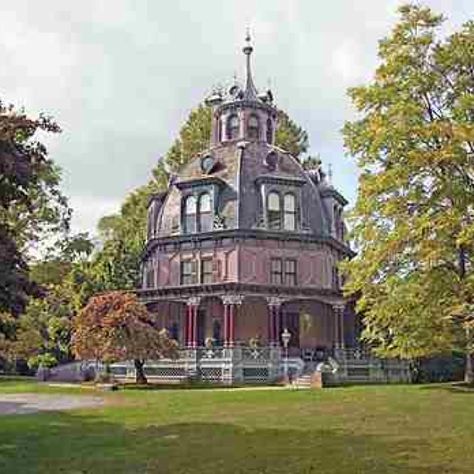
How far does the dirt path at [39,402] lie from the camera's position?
885 inches


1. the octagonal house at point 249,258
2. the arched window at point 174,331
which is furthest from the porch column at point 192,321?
the arched window at point 174,331

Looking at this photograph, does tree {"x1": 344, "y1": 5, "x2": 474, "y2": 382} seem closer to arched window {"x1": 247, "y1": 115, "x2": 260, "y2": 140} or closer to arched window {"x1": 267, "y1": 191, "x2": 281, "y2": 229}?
arched window {"x1": 267, "y1": 191, "x2": 281, "y2": 229}

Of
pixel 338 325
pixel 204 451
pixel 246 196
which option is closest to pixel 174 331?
pixel 246 196

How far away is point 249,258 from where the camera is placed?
41594mm

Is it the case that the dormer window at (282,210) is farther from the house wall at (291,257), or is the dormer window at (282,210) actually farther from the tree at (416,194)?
the tree at (416,194)

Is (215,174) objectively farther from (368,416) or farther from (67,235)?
(368,416)

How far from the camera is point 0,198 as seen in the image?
1512 centimetres

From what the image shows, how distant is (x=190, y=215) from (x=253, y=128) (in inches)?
339

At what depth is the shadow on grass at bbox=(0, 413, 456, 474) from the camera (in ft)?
38.8

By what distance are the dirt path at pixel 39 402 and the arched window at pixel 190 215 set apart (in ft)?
55.5

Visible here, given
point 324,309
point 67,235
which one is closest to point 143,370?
point 67,235

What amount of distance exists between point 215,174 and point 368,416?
95.0 ft

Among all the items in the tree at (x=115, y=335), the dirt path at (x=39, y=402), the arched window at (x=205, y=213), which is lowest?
the dirt path at (x=39, y=402)

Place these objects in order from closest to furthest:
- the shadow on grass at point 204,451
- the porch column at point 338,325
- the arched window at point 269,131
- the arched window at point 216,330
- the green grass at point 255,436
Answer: the shadow on grass at point 204,451 < the green grass at point 255,436 < the porch column at point 338,325 < the arched window at point 216,330 < the arched window at point 269,131
